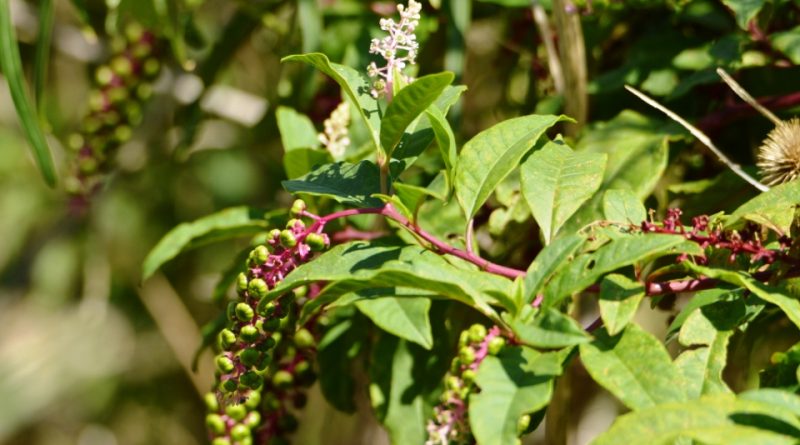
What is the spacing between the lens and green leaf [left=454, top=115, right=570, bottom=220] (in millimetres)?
795

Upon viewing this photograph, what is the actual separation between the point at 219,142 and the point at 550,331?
1670mm

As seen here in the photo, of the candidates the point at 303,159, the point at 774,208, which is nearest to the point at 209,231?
the point at 303,159

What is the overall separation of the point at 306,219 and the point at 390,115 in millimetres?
228

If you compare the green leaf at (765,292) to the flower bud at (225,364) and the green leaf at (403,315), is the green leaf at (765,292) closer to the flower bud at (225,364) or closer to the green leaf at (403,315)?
the green leaf at (403,315)

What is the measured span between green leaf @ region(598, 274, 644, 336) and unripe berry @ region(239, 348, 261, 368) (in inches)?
10.6

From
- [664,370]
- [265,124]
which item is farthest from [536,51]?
[664,370]

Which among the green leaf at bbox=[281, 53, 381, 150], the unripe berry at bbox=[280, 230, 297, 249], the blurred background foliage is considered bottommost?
the blurred background foliage

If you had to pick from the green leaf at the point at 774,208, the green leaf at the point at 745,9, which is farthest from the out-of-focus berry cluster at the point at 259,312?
the green leaf at the point at 745,9

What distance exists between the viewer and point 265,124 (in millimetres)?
1521

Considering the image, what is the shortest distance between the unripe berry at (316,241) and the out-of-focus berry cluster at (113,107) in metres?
0.69

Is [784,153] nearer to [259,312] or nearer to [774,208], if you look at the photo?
[774,208]

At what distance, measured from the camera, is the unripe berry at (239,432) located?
3.10ft

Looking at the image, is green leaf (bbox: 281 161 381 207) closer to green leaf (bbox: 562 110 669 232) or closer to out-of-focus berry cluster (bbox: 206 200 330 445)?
out-of-focus berry cluster (bbox: 206 200 330 445)

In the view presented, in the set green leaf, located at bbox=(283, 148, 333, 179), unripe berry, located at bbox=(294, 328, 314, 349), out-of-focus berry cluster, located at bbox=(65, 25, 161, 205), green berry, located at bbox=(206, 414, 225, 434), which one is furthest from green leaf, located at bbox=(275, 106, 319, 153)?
out-of-focus berry cluster, located at bbox=(65, 25, 161, 205)
